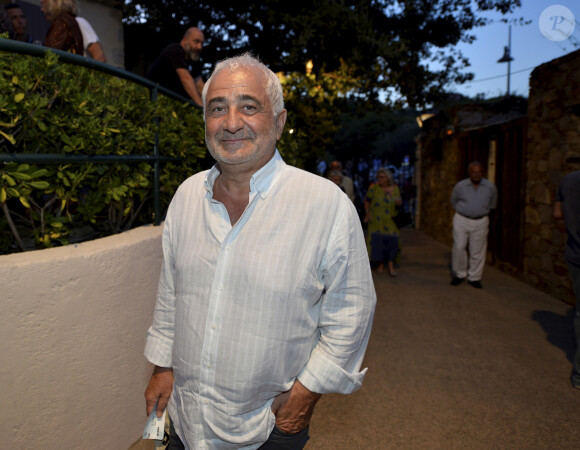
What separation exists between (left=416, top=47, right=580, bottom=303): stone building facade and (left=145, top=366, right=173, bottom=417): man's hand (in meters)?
6.36

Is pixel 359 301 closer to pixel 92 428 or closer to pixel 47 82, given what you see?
pixel 92 428

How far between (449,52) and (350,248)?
31.6ft

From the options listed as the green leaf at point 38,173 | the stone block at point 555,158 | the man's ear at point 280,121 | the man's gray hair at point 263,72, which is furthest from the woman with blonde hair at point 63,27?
the stone block at point 555,158

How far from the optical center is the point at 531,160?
7.98m

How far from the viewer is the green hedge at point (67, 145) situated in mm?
2412

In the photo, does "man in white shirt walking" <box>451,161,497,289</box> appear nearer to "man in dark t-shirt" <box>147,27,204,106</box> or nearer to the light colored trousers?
the light colored trousers

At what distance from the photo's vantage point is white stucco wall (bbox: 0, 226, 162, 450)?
7.24 ft

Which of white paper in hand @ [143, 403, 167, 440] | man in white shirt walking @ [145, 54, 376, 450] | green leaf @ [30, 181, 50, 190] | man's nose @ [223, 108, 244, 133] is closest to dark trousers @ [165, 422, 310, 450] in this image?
man in white shirt walking @ [145, 54, 376, 450]

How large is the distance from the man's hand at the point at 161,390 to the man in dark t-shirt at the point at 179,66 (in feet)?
10.8

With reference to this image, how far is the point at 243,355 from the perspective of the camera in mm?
1571

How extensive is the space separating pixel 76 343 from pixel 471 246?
22.0 feet

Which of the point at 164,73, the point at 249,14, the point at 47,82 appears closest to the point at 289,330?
the point at 47,82

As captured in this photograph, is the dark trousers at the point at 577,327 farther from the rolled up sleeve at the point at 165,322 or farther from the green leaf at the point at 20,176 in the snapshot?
the green leaf at the point at 20,176

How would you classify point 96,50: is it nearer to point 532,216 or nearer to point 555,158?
point 555,158
